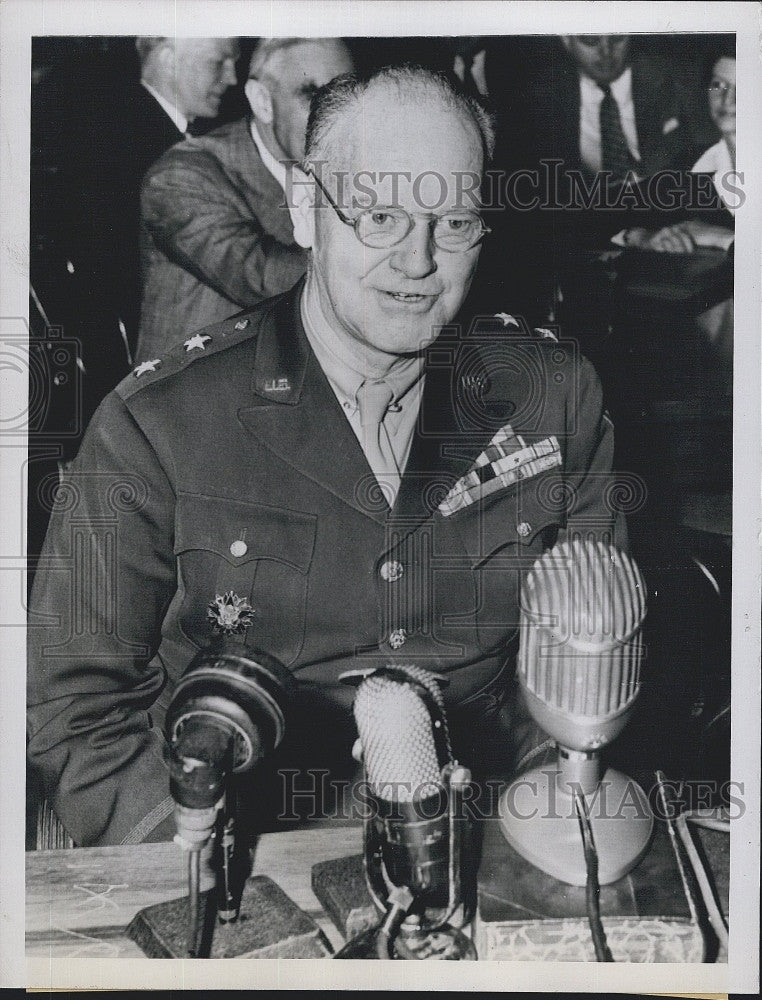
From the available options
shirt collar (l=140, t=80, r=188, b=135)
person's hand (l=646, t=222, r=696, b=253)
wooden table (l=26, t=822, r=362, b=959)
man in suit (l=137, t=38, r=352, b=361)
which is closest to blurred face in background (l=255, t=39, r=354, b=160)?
man in suit (l=137, t=38, r=352, b=361)

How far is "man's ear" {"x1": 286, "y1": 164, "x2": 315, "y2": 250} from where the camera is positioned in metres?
1.88

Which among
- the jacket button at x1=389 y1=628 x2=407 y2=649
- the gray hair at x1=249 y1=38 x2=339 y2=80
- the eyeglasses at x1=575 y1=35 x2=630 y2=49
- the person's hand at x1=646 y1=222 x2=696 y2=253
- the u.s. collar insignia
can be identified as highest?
the eyeglasses at x1=575 y1=35 x2=630 y2=49

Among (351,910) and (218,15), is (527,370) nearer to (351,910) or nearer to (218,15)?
(218,15)

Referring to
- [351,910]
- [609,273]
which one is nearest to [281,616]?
[351,910]

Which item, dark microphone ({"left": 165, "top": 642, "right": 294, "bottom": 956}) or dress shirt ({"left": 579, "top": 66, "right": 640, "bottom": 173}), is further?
dress shirt ({"left": 579, "top": 66, "right": 640, "bottom": 173})

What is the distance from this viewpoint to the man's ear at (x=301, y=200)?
188 centimetres

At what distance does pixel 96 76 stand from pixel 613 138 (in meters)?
1.04

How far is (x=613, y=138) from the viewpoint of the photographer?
1929mm

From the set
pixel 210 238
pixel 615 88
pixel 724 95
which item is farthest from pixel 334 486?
pixel 724 95

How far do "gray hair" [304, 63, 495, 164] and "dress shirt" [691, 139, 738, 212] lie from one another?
0.44m

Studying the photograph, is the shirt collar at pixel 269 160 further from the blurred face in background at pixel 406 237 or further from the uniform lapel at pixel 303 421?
the uniform lapel at pixel 303 421

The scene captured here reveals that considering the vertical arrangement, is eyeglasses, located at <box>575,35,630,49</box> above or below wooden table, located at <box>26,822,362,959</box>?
above

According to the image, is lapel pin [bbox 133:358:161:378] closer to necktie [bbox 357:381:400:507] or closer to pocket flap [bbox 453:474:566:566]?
necktie [bbox 357:381:400:507]

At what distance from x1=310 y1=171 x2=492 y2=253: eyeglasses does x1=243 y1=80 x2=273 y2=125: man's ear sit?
141 millimetres
